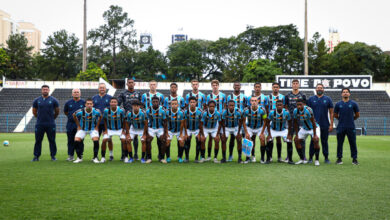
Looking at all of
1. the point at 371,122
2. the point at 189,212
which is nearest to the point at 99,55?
the point at 371,122

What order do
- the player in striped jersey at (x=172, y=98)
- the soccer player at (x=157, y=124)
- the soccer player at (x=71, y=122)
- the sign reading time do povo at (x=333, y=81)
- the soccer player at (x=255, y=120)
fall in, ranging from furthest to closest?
the sign reading time do povo at (x=333, y=81) → the soccer player at (x=71, y=122) → the player in striped jersey at (x=172, y=98) → the soccer player at (x=157, y=124) → the soccer player at (x=255, y=120)

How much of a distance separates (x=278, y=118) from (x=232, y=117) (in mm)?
1084

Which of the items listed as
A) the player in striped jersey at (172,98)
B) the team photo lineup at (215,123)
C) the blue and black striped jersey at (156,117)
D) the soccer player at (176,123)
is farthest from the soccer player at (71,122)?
the soccer player at (176,123)

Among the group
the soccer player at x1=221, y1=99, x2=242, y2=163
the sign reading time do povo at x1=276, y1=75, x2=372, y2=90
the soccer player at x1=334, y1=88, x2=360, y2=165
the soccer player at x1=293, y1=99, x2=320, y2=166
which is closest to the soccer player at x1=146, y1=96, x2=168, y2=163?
the soccer player at x1=221, y1=99, x2=242, y2=163

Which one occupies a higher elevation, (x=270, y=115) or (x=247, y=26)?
(x=247, y=26)

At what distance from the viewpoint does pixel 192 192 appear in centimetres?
486

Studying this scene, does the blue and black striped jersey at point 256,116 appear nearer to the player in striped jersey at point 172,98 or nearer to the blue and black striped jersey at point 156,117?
the player in striped jersey at point 172,98

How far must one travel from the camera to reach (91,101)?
8.11 metres

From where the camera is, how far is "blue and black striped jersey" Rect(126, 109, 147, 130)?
8.09 meters

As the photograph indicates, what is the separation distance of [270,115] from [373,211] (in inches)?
165

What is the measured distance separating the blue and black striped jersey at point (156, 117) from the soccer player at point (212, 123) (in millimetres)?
988

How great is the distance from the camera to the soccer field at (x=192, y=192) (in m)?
3.89

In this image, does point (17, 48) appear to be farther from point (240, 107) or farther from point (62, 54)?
point (240, 107)

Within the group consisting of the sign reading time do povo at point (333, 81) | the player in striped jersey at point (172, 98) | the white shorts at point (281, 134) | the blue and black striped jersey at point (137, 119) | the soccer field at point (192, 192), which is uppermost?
the sign reading time do povo at point (333, 81)
